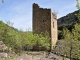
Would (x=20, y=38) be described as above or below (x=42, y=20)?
below

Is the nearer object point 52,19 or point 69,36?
point 69,36

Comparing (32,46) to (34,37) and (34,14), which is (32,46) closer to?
(34,37)

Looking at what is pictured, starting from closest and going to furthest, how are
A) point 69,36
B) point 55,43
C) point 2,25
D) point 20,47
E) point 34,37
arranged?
1. point 69,36
2. point 2,25
3. point 20,47
4. point 34,37
5. point 55,43

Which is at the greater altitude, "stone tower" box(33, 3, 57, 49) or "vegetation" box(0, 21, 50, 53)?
"stone tower" box(33, 3, 57, 49)

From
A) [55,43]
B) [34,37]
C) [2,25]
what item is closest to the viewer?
[2,25]

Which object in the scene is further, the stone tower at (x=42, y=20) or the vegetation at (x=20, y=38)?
the stone tower at (x=42, y=20)

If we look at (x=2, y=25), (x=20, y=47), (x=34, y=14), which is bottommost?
(x=20, y=47)

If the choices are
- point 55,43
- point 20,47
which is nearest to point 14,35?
point 20,47

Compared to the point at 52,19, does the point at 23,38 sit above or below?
below

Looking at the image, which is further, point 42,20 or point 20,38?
point 42,20

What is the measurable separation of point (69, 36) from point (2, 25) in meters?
10.7

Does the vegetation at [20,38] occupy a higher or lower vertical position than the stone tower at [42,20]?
lower

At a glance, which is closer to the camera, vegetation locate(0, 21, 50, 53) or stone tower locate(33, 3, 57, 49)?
vegetation locate(0, 21, 50, 53)

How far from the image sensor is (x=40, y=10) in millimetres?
39938
